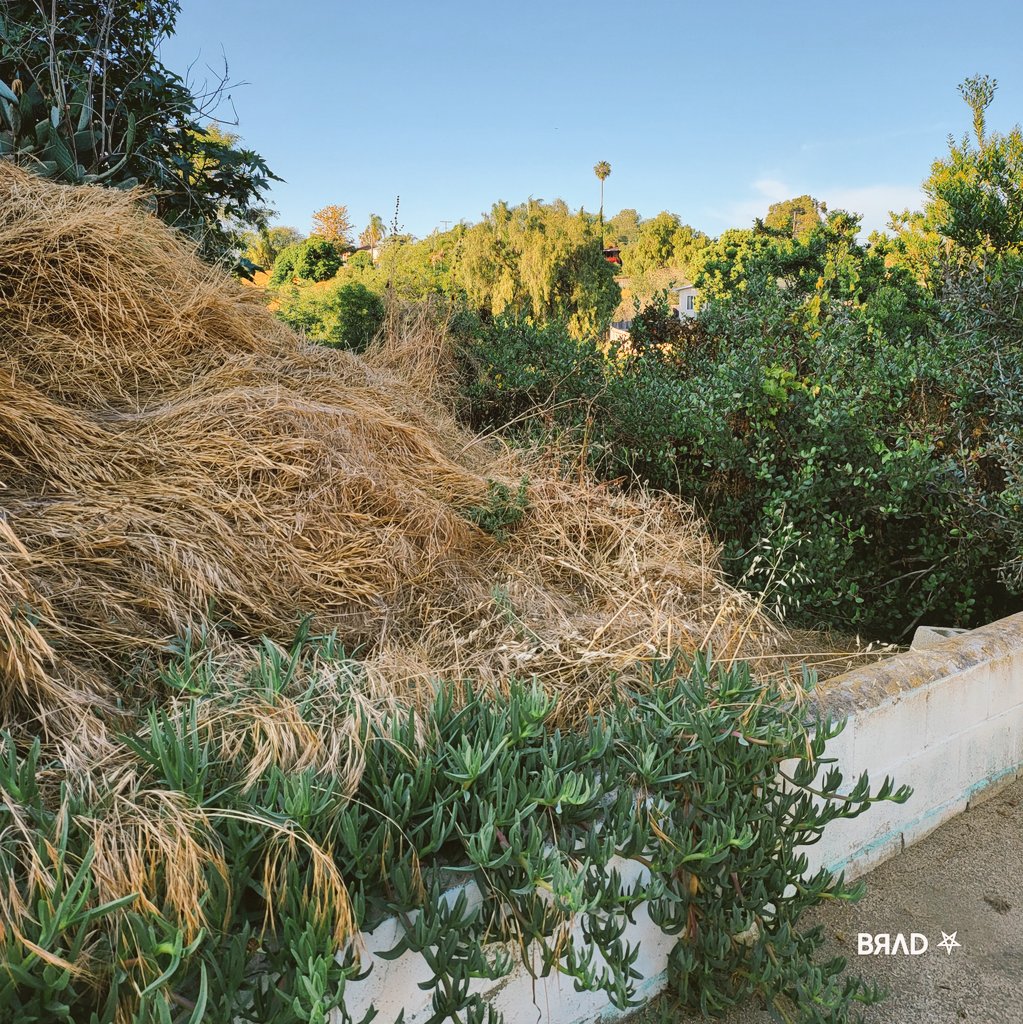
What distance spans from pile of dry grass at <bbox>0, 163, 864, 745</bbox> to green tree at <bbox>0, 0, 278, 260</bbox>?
28.6 inches

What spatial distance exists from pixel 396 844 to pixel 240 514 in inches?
56.7

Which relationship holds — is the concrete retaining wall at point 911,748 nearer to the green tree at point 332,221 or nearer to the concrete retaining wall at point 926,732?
the concrete retaining wall at point 926,732

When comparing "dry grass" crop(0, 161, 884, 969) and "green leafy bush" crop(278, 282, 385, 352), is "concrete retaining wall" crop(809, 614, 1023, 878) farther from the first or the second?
"green leafy bush" crop(278, 282, 385, 352)

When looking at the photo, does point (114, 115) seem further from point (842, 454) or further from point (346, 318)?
point (842, 454)

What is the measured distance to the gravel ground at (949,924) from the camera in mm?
2025

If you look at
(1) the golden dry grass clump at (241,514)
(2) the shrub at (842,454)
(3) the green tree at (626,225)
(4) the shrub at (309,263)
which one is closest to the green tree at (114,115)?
(1) the golden dry grass clump at (241,514)

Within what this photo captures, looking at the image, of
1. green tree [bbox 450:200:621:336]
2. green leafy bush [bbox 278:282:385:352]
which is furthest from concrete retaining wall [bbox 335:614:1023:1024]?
green tree [bbox 450:200:621:336]

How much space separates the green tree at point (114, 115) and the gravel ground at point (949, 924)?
13.9 ft

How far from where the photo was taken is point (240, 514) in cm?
270

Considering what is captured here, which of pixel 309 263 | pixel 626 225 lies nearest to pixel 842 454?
pixel 309 263

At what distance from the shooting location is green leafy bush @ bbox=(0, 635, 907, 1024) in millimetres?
1280

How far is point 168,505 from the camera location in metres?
2.63

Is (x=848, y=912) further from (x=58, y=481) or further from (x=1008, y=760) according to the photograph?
(x=58, y=481)

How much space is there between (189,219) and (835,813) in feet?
15.2
